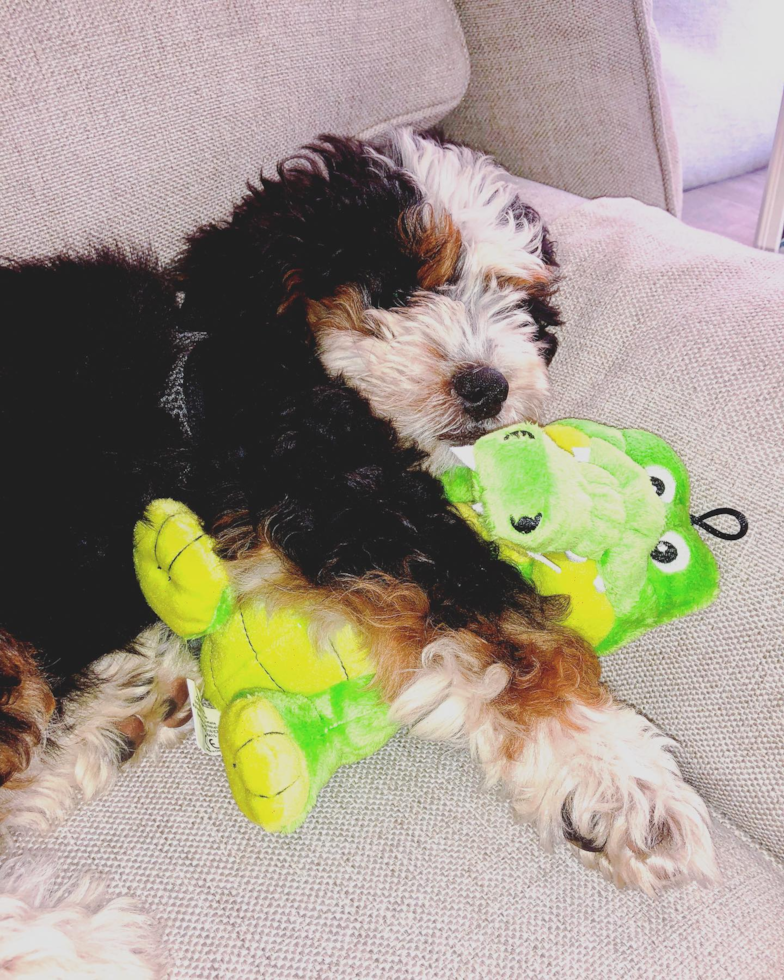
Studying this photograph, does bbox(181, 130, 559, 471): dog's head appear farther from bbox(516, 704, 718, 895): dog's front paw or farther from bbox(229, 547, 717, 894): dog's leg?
bbox(516, 704, 718, 895): dog's front paw

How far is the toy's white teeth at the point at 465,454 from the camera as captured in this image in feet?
4.67

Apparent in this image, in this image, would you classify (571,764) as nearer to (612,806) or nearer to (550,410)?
(612,806)

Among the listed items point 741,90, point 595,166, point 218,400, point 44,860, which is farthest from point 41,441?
point 741,90

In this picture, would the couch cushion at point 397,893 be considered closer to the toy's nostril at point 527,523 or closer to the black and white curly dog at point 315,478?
the black and white curly dog at point 315,478

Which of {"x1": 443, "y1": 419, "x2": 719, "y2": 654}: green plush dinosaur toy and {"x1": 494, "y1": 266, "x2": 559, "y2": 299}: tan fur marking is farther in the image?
{"x1": 494, "y1": 266, "x2": 559, "y2": 299}: tan fur marking

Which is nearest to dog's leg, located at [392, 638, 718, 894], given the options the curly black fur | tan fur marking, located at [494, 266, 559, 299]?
the curly black fur

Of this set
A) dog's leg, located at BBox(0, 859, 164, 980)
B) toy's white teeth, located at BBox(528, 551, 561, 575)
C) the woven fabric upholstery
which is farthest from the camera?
the woven fabric upholstery

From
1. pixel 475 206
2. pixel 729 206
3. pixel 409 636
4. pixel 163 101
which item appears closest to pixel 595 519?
pixel 409 636

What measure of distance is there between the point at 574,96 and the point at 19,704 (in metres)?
2.10

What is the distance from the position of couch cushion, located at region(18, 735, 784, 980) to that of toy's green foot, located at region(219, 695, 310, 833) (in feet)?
0.44

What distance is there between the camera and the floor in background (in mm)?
3443

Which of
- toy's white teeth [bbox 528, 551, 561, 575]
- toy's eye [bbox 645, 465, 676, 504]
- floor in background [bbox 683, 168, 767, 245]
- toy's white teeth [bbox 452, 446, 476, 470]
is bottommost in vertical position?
floor in background [bbox 683, 168, 767, 245]

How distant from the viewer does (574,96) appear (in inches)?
90.4

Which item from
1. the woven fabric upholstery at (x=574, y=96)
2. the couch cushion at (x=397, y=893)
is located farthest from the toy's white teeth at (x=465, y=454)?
the woven fabric upholstery at (x=574, y=96)
